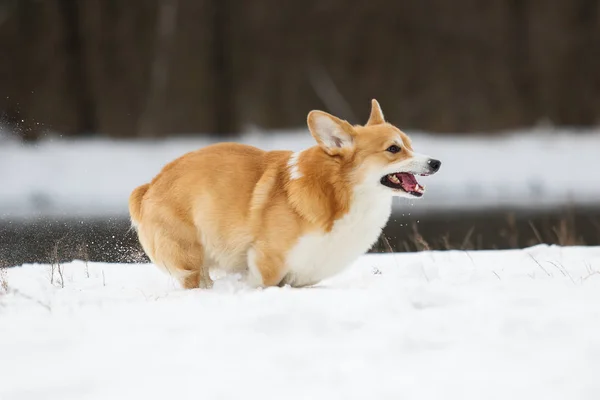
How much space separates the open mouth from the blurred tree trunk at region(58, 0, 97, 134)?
37.1 feet

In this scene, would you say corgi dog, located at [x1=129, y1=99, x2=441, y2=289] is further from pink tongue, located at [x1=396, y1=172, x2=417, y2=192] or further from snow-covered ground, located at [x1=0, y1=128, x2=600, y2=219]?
snow-covered ground, located at [x1=0, y1=128, x2=600, y2=219]

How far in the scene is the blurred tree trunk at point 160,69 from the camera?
14617 millimetres

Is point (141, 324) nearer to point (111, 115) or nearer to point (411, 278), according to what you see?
point (411, 278)

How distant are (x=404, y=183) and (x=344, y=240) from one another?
0.49m

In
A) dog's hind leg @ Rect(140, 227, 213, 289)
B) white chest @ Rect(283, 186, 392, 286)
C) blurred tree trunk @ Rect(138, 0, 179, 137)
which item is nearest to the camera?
white chest @ Rect(283, 186, 392, 286)

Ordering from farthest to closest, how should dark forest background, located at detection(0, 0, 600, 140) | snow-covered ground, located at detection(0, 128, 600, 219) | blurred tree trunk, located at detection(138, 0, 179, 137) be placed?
blurred tree trunk, located at detection(138, 0, 179, 137) → dark forest background, located at detection(0, 0, 600, 140) → snow-covered ground, located at detection(0, 128, 600, 219)

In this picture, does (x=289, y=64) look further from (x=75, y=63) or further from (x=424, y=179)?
(x=75, y=63)

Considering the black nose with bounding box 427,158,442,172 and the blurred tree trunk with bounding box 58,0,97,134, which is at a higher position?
the black nose with bounding box 427,158,442,172

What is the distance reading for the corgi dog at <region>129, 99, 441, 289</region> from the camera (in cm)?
441

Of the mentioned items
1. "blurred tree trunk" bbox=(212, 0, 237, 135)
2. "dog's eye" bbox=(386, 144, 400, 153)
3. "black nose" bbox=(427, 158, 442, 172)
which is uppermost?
"dog's eye" bbox=(386, 144, 400, 153)

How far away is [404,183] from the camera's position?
14.6ft

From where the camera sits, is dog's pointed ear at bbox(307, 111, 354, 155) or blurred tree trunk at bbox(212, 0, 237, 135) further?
blurred tree trunk at bbox(212, 0, 237, 135)

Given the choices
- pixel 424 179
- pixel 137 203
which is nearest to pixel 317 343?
pixel 137 203

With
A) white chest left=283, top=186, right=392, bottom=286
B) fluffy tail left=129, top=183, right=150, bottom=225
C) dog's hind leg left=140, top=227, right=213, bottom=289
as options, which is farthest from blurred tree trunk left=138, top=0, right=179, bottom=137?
white chest left=283, top=186, right=392, bottom=286
